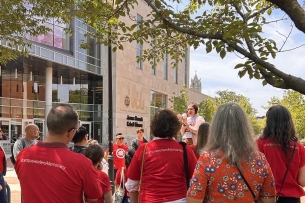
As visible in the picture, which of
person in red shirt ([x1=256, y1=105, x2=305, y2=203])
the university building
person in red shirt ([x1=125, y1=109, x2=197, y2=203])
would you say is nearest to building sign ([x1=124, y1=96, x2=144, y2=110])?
the university building

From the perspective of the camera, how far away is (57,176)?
2805mm

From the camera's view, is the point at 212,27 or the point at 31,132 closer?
the point at 212,27

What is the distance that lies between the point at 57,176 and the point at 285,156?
2150 millimetres

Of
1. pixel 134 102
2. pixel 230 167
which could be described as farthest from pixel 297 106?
pixel 230 167

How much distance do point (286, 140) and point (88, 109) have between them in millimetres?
39696

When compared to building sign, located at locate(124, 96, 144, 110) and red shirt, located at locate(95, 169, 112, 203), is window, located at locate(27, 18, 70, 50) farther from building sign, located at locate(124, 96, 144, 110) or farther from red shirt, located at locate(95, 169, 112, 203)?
red shirt, located at locate(95, 169, 112, 203)

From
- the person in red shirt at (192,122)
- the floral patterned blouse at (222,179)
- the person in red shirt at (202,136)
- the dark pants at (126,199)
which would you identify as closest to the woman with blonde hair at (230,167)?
the floral patterned blouse at (222,179)

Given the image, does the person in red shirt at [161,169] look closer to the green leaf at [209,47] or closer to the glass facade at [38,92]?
the green leaf at [209,47]

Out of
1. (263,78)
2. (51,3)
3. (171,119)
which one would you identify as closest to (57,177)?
(171,119)

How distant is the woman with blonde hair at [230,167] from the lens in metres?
2.73

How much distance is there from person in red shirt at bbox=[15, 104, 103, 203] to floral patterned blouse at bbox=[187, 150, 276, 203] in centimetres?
80

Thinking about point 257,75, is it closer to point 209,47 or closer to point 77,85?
point 209,47

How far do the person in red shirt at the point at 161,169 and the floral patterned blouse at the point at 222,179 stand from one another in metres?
0.81

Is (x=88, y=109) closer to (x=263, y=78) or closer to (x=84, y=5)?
(x=84, y=5)
